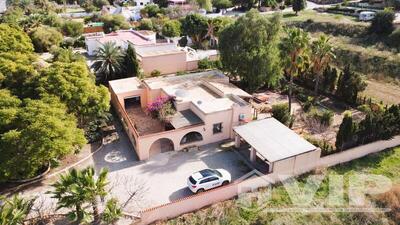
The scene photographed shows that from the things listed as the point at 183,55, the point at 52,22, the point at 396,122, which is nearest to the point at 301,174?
the point at 396,122

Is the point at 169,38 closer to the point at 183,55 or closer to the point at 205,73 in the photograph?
the point at 183,55

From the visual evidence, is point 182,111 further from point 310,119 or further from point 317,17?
point 317,17

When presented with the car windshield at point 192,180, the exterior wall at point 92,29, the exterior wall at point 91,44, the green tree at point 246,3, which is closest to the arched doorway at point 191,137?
the car windshield at point 192,180

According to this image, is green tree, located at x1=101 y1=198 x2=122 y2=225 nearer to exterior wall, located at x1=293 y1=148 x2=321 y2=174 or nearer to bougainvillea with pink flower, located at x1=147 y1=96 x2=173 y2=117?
bougainvillea with pink flower, located at x1=147 y1=96 x2=173 y2=117

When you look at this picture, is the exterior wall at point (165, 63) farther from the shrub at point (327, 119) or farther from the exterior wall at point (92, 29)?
the exterior wall at point (92, 29)

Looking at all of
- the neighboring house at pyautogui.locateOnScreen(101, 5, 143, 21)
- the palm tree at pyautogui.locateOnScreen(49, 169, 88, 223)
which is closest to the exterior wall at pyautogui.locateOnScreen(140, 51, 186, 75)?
the palm tree at pyautogui.locateOnScreen(49, 169, 88, 223)
